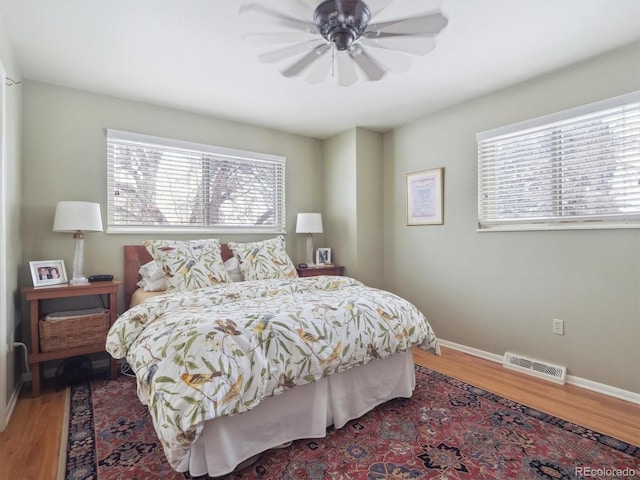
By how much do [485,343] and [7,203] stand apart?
12.5ft

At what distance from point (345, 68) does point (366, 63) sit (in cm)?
13

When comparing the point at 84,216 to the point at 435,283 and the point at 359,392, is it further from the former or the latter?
the point at 435,283

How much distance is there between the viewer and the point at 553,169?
273cm

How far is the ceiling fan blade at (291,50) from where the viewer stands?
1.95 m

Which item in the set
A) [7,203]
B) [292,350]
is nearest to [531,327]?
[292,350]

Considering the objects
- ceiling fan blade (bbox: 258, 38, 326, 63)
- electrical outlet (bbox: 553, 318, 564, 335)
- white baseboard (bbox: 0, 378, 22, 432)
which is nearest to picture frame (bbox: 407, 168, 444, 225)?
electrical outlet (bbox: 553, 318, 564, 335)

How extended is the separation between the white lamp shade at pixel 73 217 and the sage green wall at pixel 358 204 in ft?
8.17

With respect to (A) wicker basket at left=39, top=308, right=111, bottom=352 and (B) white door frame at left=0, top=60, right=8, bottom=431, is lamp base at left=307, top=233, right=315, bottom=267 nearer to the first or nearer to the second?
(A) wicker basket at left=39, top=308, right=111, bottom=352

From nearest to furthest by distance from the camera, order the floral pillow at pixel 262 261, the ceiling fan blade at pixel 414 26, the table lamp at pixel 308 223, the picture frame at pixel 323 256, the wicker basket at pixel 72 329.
Result: the ceiling fan blade at pixel 414 26 → the wicker basket at pixel 72 329 → the floral pillow at pixel 262 261 → the table lamp at pixel 308 223 → the picture frame at pixel 323 256

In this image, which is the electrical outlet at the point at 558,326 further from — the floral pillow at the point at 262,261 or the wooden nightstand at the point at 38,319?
the wooden nightstand at the point at 38,319

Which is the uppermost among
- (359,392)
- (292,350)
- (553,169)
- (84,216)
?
(553,169)

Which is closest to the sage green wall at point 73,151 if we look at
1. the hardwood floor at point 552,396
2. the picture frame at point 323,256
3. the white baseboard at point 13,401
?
the white baseboard at point 13,401

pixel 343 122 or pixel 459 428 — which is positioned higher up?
pixel 343 122

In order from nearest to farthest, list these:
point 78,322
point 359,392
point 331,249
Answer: point 359,392 < point 78,322 < point 331,249
